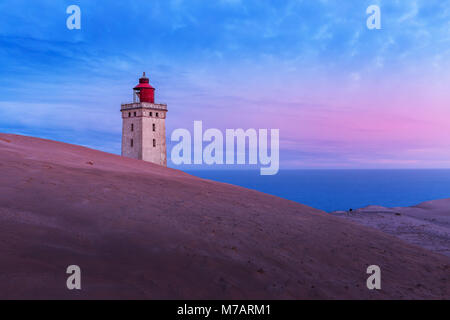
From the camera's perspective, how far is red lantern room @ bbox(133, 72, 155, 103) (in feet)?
133

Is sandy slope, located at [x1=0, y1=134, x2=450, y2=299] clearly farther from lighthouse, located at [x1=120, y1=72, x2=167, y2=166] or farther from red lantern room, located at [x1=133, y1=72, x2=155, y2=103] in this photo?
red lantern room, located at [x1=133, y1=72, x2=155, y2=103]

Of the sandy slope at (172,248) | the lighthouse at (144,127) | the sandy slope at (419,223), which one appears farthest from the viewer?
the lighthouse at (144,127)

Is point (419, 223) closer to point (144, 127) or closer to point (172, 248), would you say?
point (172, 248)

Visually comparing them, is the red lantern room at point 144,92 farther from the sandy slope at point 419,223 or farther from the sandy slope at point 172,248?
the sandy slope at point 172,248

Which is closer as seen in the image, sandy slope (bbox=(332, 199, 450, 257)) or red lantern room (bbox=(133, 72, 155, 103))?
sandy slope (bbox=(332, 199, 450, 257))

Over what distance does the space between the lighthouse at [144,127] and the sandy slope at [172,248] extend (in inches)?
1104

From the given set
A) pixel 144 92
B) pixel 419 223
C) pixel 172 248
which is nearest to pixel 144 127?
pixel 144 92

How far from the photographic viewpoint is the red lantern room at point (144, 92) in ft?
133

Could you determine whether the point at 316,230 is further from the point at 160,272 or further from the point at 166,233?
the point at 160,272

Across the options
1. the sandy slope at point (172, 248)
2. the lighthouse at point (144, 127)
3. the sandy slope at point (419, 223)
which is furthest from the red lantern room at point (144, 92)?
the sandy slope at point (172, 248)

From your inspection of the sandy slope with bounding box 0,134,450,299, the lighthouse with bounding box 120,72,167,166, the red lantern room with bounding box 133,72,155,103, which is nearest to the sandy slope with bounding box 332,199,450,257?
the sandy slope with bounding box 0,134,450,299

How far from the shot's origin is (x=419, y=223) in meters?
21.5

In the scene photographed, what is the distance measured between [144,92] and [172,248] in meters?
36.4
